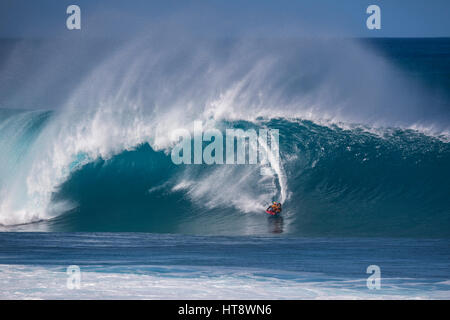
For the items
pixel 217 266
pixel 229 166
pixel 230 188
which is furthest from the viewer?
pixel 229 166

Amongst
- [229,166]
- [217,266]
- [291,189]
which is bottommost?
[217,266]

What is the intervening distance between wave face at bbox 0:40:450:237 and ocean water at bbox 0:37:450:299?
0.09 feet

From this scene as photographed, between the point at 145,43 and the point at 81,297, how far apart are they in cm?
1112

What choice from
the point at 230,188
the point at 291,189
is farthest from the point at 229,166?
the point at 291,189

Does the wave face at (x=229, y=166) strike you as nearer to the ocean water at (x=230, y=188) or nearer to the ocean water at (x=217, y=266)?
the ocean water at (x=230, y=188)

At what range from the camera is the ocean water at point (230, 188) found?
555 cm

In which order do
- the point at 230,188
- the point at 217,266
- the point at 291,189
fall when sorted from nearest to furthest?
1. the point at 217,266
2. the point at 291,189
3. the point at 230,188

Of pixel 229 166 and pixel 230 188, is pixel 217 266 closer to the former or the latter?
pixel 230 188

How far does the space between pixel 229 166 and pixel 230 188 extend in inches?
24.1

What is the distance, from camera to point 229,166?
30.9 feet

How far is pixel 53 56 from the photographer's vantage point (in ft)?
82.8

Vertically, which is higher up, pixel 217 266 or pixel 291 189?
pixel 291 189

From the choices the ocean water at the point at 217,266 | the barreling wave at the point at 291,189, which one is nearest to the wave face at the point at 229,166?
the barreling wave at the point at 291,189
